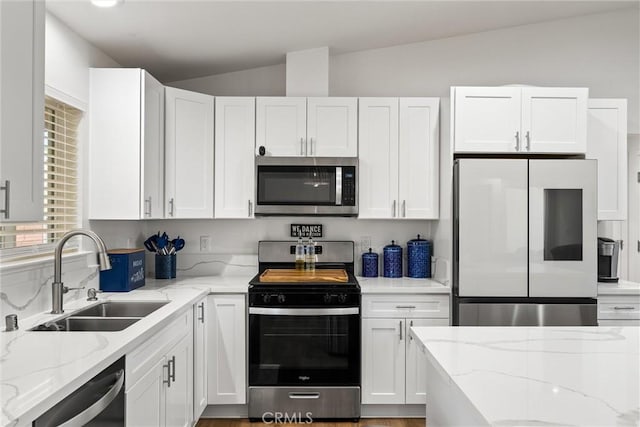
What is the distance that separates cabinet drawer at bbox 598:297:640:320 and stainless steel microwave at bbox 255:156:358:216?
166cm

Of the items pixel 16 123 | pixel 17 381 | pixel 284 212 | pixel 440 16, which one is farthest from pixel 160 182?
pixel 440 16

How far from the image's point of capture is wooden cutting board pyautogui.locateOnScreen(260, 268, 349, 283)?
2.93 m

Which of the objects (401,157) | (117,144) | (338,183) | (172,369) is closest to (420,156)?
(401,157)

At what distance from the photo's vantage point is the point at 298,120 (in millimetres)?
3154

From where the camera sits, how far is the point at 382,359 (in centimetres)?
292

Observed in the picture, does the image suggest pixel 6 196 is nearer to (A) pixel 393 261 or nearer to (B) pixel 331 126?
(B) pixel 331 126

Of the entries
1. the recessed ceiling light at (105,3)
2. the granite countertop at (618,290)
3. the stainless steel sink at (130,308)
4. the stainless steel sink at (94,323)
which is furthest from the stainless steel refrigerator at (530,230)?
the recessed ceiling light at (105,3)

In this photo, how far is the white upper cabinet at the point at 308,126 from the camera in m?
3.15

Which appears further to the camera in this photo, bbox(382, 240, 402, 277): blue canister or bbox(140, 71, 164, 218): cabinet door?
bbox(382, 240, 402, 277): blue canister

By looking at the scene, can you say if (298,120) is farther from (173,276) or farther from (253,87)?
(173,276)

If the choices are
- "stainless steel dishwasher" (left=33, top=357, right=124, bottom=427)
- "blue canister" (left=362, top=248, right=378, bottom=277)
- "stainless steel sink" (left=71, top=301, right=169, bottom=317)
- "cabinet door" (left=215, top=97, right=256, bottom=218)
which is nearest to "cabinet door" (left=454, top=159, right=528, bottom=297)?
"blue canister" (left=362, top=248, right=378, bottom=277)

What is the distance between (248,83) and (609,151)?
8.41ft

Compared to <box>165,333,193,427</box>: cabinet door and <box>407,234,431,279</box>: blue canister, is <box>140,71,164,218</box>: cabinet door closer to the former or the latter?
<box>165,333,193,427</box>: cabinet door

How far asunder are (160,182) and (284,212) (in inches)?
32.2
